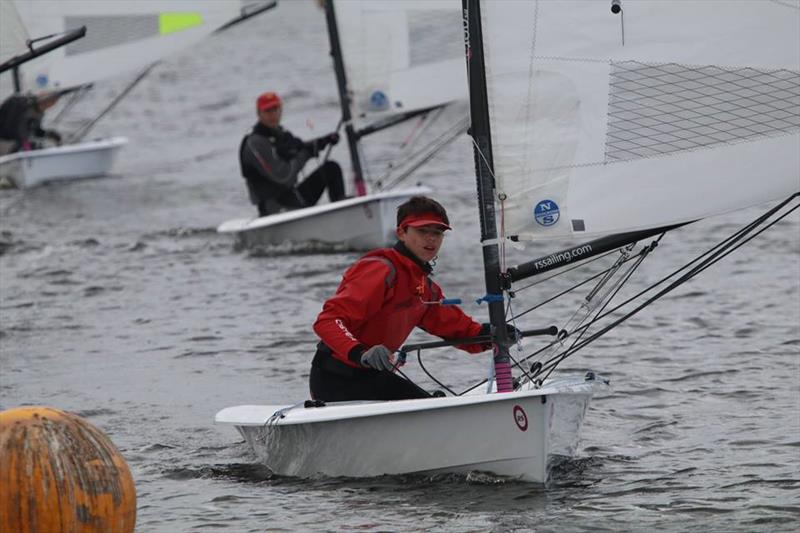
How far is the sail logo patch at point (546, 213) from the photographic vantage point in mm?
6027

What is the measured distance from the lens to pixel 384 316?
630 cm

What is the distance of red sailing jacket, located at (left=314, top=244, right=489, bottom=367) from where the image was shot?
6.16 metres

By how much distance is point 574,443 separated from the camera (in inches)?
249

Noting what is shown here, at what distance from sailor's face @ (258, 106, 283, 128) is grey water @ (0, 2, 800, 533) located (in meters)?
1.01

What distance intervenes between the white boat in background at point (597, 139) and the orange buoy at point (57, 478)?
1.29m

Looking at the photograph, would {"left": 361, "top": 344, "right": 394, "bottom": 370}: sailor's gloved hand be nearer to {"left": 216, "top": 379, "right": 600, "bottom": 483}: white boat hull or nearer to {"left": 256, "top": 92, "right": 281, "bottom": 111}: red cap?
{"left": 216, "top": 379, "right": 600, "bottom": 483}: white boat hull

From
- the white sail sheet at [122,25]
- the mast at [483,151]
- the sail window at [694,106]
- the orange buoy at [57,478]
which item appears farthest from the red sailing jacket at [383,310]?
the white sail sheet at [122,25]

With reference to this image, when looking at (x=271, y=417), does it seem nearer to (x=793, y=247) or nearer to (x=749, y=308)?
(x=749, y=308)

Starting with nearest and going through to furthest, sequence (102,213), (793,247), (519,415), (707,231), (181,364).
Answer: (519,415), (181,364), (793,247), (707,231), (102,213)

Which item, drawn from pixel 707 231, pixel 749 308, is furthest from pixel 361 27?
pixel 749 308

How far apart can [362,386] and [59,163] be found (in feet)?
39.8

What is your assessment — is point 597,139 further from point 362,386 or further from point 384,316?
point 362,386

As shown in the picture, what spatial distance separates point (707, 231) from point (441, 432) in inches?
296

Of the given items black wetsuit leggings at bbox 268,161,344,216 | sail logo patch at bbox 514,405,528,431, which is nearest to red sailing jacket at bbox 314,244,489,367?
sail logo patch at bbox 514,405,528,431
